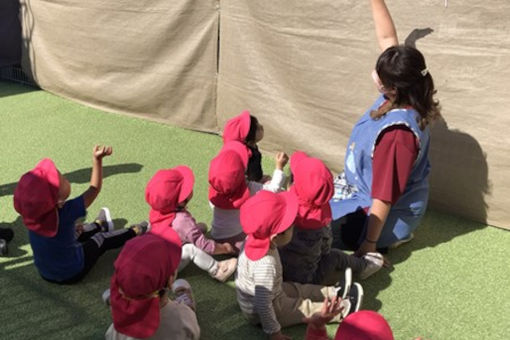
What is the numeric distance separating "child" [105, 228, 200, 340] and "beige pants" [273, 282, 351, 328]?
61cm

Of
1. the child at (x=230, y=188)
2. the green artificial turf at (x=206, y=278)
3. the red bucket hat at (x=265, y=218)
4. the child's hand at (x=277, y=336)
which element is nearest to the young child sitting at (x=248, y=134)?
the child at (x=230, y=188)

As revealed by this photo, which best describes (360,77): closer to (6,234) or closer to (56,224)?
(56,224)

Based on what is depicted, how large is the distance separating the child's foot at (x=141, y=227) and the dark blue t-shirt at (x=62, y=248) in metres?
0.44

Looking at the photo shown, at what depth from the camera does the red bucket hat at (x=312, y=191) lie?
2.61 meters

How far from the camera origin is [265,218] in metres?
2.33

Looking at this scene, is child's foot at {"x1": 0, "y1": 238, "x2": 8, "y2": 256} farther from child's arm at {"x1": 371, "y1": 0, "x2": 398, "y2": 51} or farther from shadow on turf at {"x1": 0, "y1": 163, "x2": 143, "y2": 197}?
child's arm at {"x1": 371, "y1": 0, "x2": 398, "y2": 51}

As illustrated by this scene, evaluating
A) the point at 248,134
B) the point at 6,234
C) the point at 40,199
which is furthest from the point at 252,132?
the point at 6,234

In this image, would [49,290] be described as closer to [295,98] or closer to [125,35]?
[295,98]

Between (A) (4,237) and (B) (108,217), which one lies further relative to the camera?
(B) (108,217)

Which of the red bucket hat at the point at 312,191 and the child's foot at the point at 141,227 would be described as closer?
the red bucket hat at the point at 312,191

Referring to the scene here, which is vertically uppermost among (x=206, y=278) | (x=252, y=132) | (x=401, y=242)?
(x=252, y=132)

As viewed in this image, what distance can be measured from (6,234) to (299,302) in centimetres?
186

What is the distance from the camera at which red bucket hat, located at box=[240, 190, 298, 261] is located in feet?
7.68

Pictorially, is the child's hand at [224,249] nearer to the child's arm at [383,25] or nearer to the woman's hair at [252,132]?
the woman's hair at [252,132]
